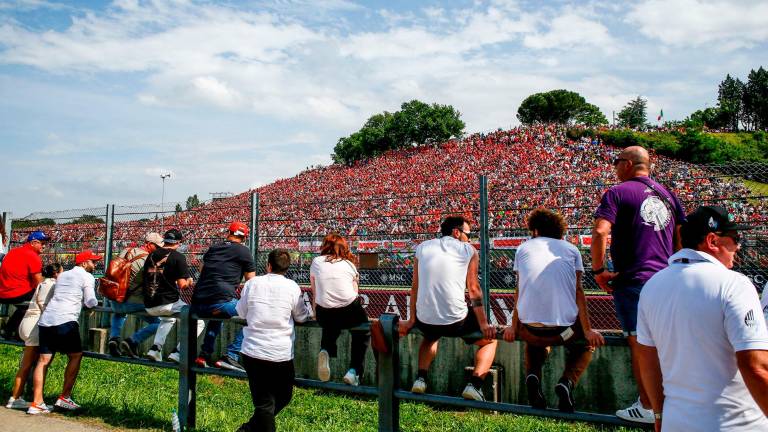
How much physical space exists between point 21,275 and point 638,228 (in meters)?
7.85

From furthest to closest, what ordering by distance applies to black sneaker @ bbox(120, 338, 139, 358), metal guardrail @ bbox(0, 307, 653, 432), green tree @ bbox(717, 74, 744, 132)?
green tree @ bbox(717, 74, 744, 132), black sneaker @ bbox(120, 338, 139, 358), metal guardrail @ bbox(0, 307, 653, 432)

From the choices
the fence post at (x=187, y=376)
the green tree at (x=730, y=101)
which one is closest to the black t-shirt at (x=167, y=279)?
the fence post at (x=187, y=376)

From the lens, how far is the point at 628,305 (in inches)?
157

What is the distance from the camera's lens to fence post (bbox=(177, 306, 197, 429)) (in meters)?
5.81

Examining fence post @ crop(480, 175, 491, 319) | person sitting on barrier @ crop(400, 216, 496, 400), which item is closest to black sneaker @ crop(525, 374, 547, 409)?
person sitting on barrier @ crop(400, 216, 496, 400)

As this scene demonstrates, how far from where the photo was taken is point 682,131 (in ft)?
183

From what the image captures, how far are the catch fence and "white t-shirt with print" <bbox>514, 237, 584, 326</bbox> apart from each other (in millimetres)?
2480

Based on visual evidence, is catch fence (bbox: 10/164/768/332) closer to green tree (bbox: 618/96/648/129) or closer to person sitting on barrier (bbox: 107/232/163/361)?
person sitting on barrier (bbox: 107/232/163/361)

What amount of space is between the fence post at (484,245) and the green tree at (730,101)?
87064mm

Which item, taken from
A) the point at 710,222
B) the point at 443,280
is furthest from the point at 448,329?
the point at 710,222

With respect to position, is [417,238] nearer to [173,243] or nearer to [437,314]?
[173,243]

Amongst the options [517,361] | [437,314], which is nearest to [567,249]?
[437,314]

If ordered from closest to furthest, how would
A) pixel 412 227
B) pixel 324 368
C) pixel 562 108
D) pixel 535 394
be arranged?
pixel 535 394, pixel 324 368, pixel 412 227, pixel 562 108

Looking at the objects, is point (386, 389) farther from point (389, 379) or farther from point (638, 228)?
point (638, 228)
